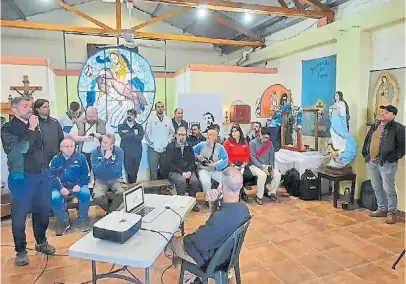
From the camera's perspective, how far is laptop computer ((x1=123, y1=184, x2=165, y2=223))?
259 cm

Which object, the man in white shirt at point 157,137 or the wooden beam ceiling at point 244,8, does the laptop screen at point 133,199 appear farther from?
the wooden beam ceiling at point 244,8

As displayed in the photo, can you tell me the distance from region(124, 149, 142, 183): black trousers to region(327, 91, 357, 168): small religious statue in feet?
9.99

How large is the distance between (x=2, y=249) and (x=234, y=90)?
5.66m

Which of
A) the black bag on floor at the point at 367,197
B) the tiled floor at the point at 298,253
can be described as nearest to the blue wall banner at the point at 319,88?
the black bag on floor at the point at 367,197

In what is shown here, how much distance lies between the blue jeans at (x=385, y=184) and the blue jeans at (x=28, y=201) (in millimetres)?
3880

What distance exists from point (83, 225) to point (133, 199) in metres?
1.71

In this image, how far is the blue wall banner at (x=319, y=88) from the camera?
19.7 feet

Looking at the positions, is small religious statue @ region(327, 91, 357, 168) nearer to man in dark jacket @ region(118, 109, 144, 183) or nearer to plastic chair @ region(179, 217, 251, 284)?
man in dark jacket @ region(118, 109, 144, 183)

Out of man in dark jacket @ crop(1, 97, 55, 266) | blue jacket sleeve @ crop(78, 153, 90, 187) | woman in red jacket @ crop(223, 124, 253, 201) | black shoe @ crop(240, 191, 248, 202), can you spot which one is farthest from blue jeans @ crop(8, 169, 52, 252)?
black shoe @ crop(240, 191, 248, 202)

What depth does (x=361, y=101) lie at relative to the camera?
500cm

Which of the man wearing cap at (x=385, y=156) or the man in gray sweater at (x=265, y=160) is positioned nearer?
the man wearing cap at (x=385, y=156)

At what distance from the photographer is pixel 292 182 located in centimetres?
557

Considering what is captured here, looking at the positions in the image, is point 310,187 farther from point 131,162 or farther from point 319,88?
point 131,162

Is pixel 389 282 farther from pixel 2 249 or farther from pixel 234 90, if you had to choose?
pixel 234 90
